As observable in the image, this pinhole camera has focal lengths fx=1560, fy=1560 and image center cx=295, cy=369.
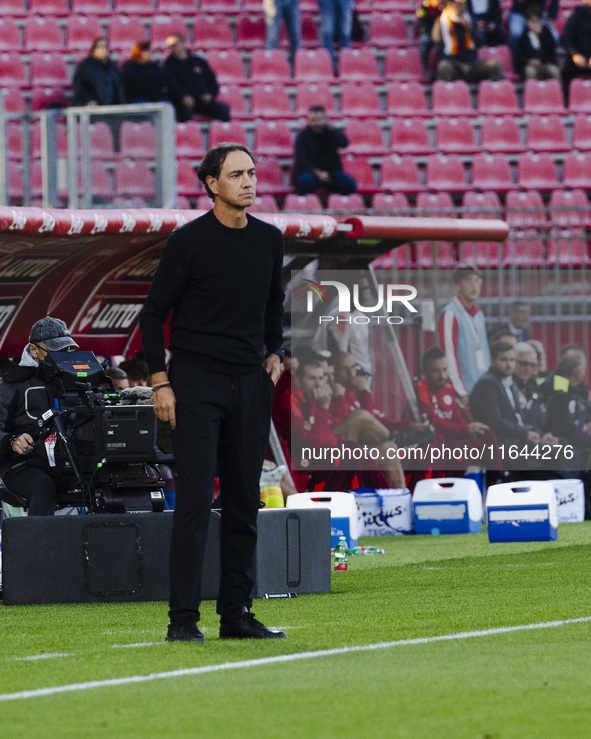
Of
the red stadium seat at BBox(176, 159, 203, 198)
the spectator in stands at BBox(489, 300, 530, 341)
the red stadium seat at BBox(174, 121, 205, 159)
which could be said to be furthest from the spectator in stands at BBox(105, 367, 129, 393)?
the red stadium seat at BBox(174, 121, 205, 159)

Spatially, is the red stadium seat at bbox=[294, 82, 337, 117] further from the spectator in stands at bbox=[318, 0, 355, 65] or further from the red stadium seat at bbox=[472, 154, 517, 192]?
the red stadium seat at bbox=[472, 154, 517, 192]

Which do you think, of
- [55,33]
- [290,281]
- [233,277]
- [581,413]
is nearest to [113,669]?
[233,277]

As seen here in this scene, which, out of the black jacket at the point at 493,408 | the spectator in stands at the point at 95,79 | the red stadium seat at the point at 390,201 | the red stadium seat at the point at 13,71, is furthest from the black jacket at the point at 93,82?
the black jacket at the point at 493,408

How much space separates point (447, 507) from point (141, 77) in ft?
25.8

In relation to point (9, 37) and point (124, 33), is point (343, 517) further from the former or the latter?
point (9, 37)

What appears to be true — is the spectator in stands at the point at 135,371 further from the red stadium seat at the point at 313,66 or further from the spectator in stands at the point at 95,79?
the red stadium seat at the point at 313,66

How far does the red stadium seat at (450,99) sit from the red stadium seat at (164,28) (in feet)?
12.0

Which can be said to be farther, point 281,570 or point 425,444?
point 425,444

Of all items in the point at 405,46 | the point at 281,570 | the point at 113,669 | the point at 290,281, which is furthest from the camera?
the point at 405,46

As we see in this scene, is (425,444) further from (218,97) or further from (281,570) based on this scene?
(218,97)

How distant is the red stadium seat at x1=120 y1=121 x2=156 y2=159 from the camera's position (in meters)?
13.0

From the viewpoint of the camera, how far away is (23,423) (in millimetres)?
8781

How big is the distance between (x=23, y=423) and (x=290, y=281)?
5.05 metres

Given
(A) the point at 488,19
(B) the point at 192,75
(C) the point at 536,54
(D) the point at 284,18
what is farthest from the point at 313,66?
(C) the point at 536,54
